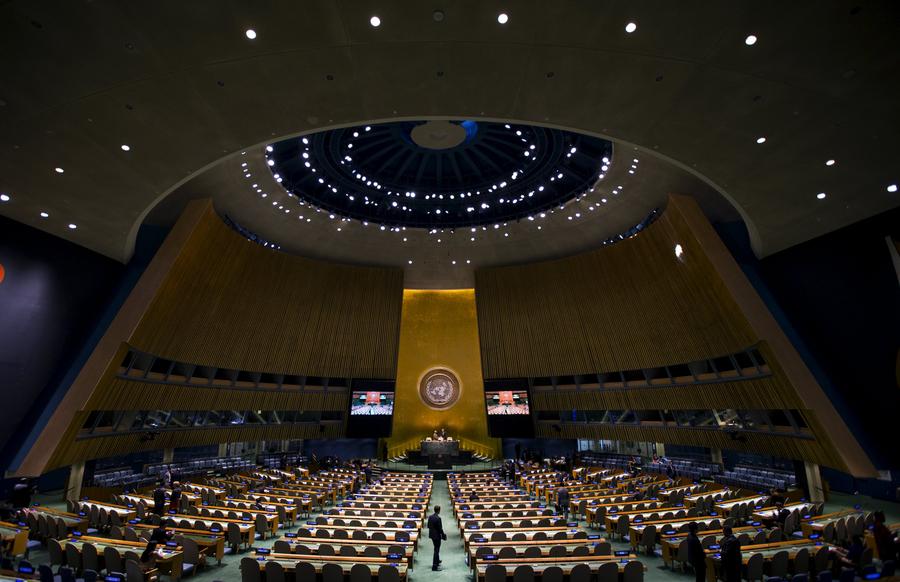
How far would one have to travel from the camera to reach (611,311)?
22.6 metres

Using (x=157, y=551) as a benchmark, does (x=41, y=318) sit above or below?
above

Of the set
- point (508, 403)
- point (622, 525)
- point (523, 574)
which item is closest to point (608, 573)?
point (523, 574)

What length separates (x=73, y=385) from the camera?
1392cm

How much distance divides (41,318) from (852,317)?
26.4m

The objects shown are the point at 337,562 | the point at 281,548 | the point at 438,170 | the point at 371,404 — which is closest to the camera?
the point at 337,562

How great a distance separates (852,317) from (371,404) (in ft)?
72.0

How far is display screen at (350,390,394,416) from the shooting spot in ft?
83.7

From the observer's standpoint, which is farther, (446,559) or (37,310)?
(37,310)

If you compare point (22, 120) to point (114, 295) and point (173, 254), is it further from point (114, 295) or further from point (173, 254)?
point (114, 295)

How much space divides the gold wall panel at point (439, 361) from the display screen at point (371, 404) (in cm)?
506

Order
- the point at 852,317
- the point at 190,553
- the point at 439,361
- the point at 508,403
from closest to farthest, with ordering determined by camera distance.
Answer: the point at 190,553, the point at 852,317, the point at 508,403, the point at 439,361

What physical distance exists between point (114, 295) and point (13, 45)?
11.4 m

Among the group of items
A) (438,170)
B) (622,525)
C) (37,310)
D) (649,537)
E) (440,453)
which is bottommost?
(649,537)

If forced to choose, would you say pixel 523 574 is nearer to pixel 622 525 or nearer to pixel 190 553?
pixel 622 525
